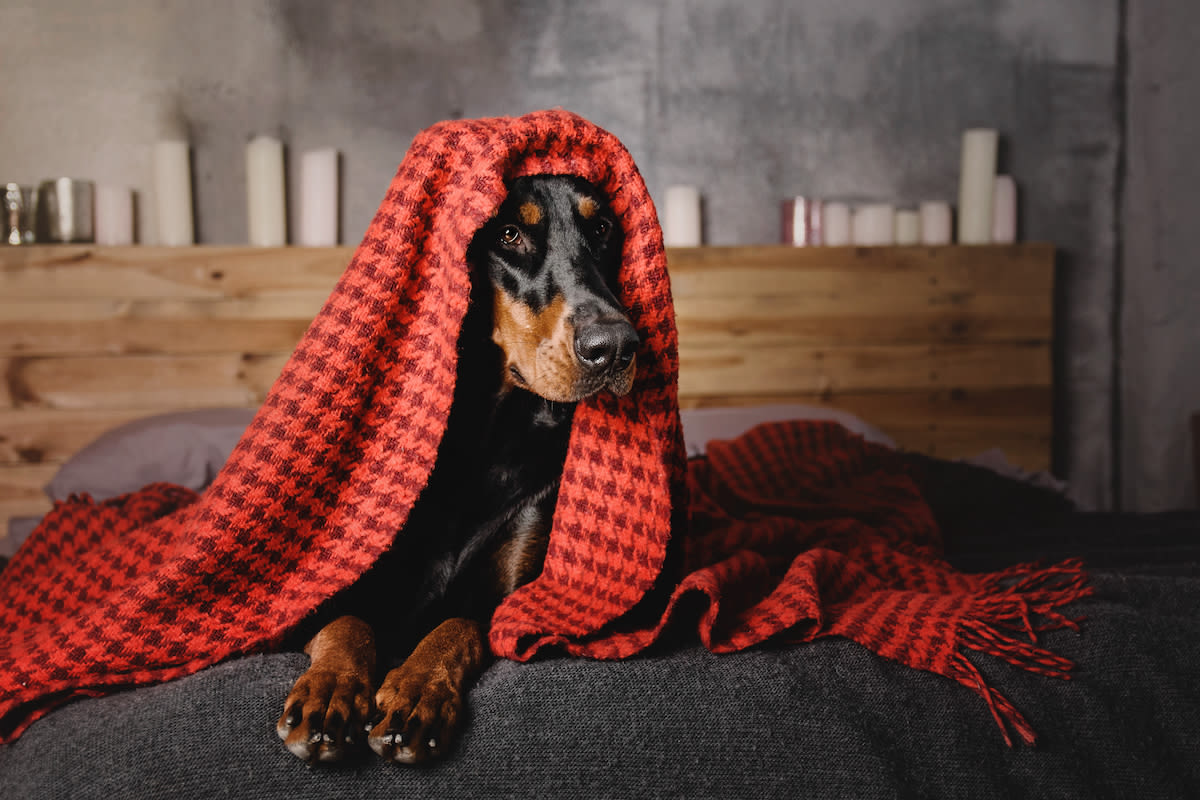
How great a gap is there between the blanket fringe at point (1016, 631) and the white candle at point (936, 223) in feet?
7.09

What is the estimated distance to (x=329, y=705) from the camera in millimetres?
876

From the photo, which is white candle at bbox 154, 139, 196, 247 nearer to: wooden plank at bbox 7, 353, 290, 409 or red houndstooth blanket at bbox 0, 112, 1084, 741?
wooden plank at bbox 7, 353, 290, 409

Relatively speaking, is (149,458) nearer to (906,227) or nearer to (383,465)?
(383,465)

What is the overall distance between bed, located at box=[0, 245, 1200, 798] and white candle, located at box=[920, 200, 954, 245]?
0.29 feet

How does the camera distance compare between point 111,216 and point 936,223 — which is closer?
point 111,216

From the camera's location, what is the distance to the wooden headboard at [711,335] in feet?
8.72

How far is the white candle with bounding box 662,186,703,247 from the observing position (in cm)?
306

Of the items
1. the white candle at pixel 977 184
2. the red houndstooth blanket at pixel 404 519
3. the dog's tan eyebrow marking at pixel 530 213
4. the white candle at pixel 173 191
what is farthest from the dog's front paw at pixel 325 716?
the white candle at pixel 977 184

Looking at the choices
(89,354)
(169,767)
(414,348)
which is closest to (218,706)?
(169,767)

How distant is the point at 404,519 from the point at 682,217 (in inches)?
86.9

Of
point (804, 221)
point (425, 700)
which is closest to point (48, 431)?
A: point (425, 700)

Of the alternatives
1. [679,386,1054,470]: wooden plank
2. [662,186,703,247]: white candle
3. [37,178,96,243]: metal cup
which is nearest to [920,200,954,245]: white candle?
[679,386,1054,470]: wooden plank

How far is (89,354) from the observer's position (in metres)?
2.68

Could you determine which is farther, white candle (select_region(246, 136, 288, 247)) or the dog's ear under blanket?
white candle (select_region(246, 136, 288, 247))
